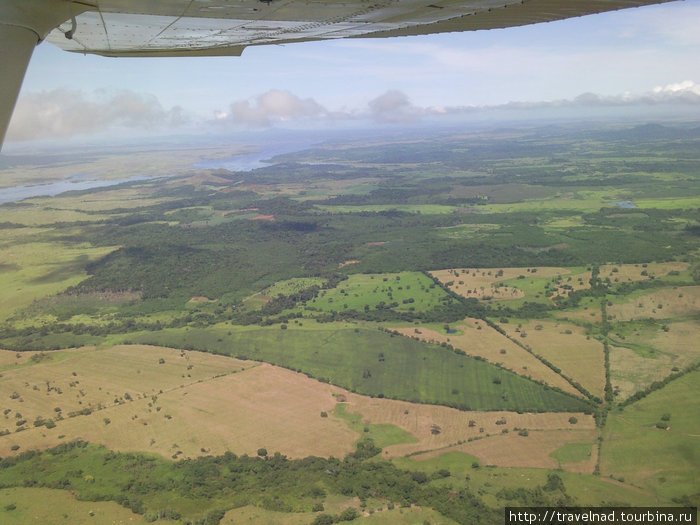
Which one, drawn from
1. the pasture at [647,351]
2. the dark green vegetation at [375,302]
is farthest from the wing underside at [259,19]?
the pasture at [647,351]

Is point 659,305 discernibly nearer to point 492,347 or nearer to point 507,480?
point 492,347

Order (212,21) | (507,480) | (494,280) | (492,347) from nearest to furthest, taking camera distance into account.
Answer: (212,21)
(507,480)
(492,347)
(494,280)

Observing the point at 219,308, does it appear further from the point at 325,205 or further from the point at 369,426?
the point at 325,205

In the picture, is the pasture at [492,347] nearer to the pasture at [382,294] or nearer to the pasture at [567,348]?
the pasture at [567,348]

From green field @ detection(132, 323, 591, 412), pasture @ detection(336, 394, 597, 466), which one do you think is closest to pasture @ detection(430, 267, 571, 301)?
green field @ detection(132, 323, 591, 412)

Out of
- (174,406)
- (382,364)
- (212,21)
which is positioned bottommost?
(382,364)

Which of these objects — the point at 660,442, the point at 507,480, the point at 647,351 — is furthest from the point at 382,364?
the point at 647,351
